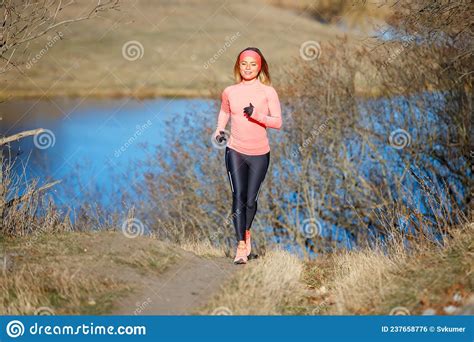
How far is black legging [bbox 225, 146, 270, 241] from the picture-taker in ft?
24.6

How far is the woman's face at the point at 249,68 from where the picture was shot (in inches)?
287

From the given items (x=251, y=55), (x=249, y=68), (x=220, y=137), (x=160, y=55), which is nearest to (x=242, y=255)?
(x=220, y=137)

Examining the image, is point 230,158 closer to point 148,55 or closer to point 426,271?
point 426,271

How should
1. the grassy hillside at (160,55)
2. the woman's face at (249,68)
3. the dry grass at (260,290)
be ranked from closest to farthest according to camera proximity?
the dry grass at (260,290) < the woman's face at (249,68) < the grassy hillside at (160,55)

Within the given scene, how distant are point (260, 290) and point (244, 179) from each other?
4.04 ft

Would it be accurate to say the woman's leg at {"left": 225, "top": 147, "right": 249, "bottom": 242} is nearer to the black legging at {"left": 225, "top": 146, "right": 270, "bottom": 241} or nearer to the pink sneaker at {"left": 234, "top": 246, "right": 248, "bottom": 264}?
the black legging at {"left": 225, "top": 146, "right": 270, "bottom": 241}

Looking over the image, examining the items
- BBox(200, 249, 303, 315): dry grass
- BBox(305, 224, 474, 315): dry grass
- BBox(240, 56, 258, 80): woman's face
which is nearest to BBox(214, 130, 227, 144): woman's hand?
BBox(240, 56, 258, 80): woman's face

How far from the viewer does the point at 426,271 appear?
7559 millimetres

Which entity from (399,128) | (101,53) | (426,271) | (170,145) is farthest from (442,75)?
(101,53)

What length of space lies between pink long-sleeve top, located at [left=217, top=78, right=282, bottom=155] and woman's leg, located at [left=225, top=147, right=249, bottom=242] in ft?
0.33

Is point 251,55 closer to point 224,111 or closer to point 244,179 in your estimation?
point 224,111

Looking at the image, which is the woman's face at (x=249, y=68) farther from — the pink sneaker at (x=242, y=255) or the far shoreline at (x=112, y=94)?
the far shoreline at (x=112, y=94)

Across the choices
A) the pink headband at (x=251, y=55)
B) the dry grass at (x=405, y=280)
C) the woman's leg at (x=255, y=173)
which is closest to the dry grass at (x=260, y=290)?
the dry grass at (x=405, y=280)

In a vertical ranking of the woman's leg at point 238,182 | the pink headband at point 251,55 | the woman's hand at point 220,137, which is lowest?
the woman's leg at point 238,182
